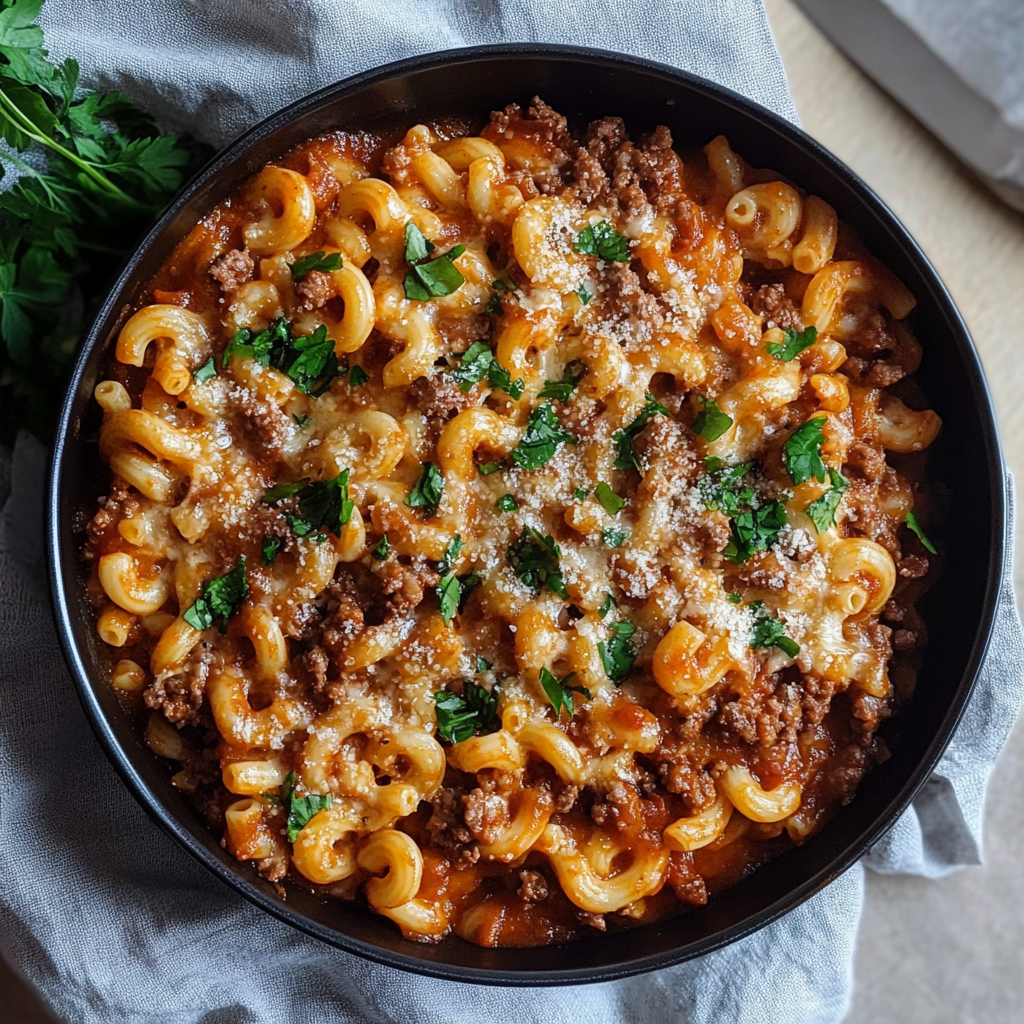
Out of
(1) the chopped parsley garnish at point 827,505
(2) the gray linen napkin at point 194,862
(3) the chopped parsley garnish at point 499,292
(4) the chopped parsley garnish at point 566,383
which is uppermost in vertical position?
(1) the chopped parsley garnish at point 827,505

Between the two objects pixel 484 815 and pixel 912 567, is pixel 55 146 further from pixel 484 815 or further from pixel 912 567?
pixel 912 567

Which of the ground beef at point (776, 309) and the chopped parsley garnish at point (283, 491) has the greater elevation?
the ground beef at point (776, 309)

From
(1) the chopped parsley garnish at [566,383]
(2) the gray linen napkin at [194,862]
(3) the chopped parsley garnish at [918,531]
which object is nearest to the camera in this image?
(1) the chopped parsley garnish at [566,383]

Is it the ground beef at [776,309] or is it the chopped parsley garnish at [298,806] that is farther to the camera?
the ground beef at [776,309]

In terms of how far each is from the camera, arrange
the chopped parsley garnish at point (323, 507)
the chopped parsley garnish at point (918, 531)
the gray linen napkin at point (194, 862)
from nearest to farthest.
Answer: the chopped parsley garnish at point (323, 507), the chopped parsley garnish at point (918, 531), the gray linen napkin at point (194, 862)

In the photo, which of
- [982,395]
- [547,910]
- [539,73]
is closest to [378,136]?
[539,73]

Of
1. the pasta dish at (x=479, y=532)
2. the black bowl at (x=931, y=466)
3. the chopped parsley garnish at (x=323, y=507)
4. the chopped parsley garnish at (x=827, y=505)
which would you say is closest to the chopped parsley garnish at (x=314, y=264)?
the pasta dish at (x=479, y=532)

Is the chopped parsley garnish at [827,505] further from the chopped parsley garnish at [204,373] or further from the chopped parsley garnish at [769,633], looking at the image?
the chopped parsley garnish at [204,373]
